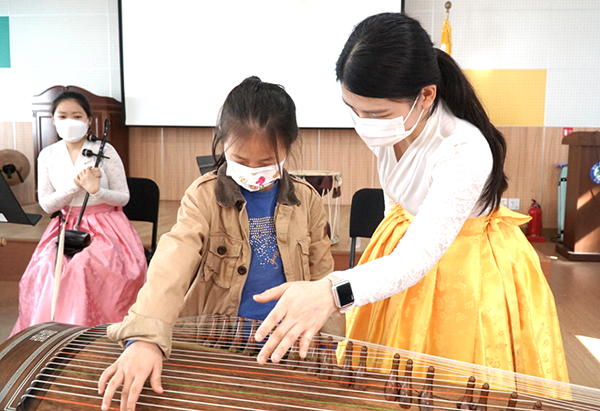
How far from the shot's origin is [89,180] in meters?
2.47

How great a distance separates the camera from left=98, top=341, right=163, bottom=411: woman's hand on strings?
740mm

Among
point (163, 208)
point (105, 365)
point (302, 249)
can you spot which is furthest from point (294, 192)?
point (163, 208)

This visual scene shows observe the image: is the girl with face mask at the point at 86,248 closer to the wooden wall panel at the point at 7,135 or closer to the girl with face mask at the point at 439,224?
the girl with face mask at the point at 439,224

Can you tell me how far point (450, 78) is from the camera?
115 cm

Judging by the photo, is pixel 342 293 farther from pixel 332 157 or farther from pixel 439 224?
pixel 332 157

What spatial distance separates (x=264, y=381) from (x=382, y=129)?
615 millimetres

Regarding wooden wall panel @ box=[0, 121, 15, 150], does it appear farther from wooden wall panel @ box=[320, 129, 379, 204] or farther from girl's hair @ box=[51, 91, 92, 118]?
girl's hair @ box=[51, 91, 92, 118]

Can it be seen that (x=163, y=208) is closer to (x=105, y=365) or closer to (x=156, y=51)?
(x=156, y=51)

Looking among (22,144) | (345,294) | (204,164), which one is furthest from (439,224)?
(22,144)

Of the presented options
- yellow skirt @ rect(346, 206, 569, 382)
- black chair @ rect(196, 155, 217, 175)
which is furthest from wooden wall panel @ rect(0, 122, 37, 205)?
yellow skirt @ rect(346, 206, 569, 382)

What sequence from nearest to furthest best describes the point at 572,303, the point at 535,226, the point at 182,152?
the point at 572,303
the point at 535,226
the point at 182,152

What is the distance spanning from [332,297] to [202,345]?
0.29 meters

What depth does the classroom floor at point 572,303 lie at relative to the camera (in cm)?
254

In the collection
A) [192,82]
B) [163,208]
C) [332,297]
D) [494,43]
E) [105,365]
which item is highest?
[494,43]
